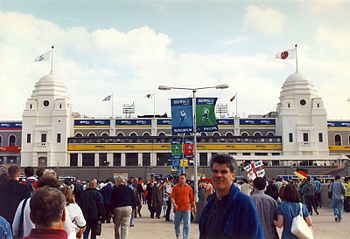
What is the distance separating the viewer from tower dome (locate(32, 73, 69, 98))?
251 feet

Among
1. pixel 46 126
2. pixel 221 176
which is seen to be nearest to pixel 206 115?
pixel 221 176

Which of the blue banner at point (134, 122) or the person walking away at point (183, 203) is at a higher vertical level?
the blue banner at point (134, 122)

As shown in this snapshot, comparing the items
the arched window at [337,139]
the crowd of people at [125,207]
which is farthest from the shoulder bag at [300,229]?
the arched window at [337,139]

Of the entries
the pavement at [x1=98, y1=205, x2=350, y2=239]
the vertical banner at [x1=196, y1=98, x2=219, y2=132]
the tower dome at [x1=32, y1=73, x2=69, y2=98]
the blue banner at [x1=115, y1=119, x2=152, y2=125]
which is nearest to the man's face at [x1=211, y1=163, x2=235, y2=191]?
the pavement at [x1=98, y1=205, x2=350, y2=239]

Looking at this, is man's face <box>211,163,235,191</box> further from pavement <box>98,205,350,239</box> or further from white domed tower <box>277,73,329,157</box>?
white domed tower <box>277,73,329,157</box>

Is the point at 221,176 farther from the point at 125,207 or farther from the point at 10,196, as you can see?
the point at 125,207

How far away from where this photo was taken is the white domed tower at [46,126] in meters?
72.8

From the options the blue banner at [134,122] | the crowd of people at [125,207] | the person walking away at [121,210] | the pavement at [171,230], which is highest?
the blue banner at [134,122]

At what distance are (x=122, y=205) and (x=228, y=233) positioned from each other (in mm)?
7536

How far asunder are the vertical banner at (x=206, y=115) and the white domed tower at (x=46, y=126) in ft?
183

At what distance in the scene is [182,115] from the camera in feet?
65.2

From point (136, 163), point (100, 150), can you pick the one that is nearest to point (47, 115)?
point (100, 150)

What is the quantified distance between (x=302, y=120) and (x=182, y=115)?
2344 inches

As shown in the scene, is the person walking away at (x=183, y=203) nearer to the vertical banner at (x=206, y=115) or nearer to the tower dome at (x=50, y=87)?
the vertical banner at (x=206, y=115)
